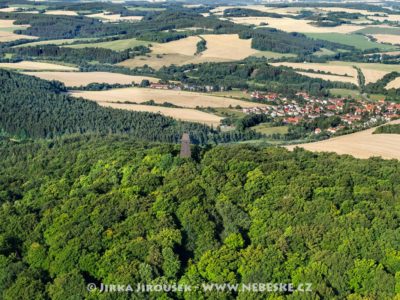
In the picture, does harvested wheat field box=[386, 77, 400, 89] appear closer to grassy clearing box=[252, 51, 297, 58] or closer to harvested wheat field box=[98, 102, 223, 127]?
grassy clearing box=[252, 51, 297, 58]

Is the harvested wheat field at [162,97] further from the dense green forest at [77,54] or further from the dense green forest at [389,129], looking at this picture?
the dense green forest at [77,54]

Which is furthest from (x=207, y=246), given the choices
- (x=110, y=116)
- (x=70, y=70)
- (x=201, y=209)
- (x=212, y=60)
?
(x=212, y=60)

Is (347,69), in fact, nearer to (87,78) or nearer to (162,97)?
(162,97)

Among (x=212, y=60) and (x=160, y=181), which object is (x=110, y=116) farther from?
(x=212, y=60)

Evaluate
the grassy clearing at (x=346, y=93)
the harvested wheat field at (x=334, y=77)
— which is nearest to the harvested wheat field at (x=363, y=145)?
the grassy clearing at (x=346, y=93)

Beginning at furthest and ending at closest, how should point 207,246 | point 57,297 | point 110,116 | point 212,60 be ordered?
point 212,60, point 110,116, point 207,246, point 57,297
